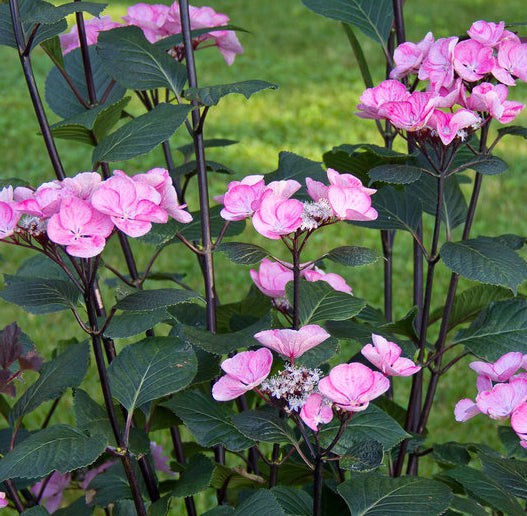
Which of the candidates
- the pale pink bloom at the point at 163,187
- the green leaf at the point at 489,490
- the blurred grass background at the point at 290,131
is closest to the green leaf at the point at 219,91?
the pale pink bloom at the point at 163,187

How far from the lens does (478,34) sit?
1148 mm

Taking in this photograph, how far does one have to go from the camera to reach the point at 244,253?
105 centimetres

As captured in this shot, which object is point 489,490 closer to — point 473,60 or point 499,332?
point 499,332

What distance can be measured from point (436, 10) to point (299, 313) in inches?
298

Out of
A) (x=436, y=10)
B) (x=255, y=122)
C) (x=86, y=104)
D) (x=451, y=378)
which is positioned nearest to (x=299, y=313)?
(x=86, y=104)

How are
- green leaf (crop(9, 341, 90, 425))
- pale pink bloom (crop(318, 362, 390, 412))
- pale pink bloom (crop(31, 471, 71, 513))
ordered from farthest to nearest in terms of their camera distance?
pale pink bloom (crop(31, 471, 71, 513)) < green leaf (crop(9, 341, 90, 425)) < pale pink bloom (crop(318, 362, 390, 412))

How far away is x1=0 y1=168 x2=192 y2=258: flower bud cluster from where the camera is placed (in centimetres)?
87

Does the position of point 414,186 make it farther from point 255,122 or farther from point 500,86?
point 255,122

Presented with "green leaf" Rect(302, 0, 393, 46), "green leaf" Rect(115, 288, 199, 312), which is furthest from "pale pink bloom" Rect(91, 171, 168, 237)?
"green leaf" Rect(302, 0, 393, 46)

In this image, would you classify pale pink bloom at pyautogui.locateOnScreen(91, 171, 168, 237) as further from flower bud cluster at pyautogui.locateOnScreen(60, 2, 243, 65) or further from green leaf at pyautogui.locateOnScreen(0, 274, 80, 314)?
flower bud cluster at pyautogui.locateOnScreen(60, 2, 243, 65)

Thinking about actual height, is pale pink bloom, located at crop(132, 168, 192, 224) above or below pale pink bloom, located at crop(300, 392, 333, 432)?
above

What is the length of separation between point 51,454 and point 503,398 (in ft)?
1.88

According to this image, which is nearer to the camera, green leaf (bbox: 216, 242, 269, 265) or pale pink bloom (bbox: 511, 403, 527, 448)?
pale pink bloom (bbox: 511, 403, 527, 448)

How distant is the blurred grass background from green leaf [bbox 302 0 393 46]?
56.2 inches
